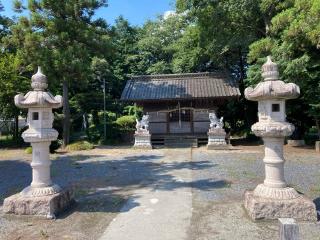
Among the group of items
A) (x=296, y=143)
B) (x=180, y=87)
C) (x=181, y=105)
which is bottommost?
(x=296, y=143)

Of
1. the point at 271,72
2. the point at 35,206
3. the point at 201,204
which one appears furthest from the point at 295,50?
the point at 35,206

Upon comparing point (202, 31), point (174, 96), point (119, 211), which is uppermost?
point (202, 31)

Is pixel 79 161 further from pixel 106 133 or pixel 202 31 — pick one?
pixel 202 31

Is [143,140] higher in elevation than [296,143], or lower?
higher

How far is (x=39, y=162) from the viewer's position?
754cm

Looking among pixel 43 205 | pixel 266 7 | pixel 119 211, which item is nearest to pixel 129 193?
pixel 119 211

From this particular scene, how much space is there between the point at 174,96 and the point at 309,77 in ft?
26.7

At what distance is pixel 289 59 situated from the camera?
15961 millimetres

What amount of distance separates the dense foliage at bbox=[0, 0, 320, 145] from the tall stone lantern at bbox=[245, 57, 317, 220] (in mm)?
6961

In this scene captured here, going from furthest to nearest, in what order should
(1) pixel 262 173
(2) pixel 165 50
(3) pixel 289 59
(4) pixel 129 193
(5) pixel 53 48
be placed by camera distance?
(2) pixel 165 50, (5) pixel 53 48, (3) pixel 289 59, (1) pixel 262 173, (4) pixel 129 193

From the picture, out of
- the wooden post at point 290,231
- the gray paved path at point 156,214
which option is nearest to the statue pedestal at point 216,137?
the gray paved path at point 156,214

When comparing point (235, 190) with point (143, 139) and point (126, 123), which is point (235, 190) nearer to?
point (143, 139)

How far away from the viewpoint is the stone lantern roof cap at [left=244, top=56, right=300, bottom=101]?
6.86m

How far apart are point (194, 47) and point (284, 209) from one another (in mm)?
18380
